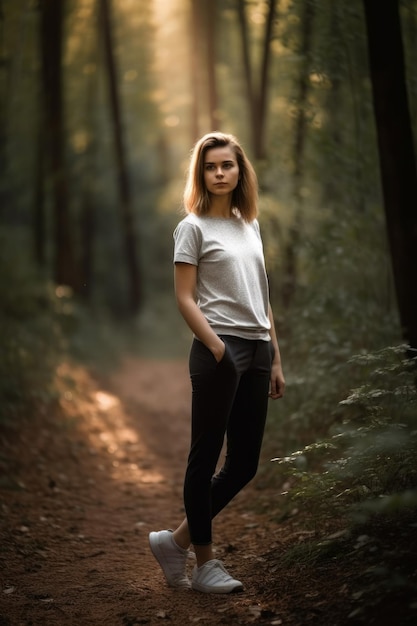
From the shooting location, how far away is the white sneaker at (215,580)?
3848 mm

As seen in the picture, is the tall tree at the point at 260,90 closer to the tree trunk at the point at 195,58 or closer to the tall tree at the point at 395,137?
the tree trunk at the point at 195,58

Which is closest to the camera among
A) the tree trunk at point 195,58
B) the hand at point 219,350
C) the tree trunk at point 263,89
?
the hand at point 219,350

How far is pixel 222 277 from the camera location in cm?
370

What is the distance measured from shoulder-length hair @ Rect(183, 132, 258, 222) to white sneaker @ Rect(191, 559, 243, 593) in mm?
2058

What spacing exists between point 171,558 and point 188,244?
75.3 inches

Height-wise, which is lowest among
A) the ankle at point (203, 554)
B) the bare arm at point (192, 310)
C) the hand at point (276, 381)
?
the ankle at point (203, 554)

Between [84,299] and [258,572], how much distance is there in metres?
14.5

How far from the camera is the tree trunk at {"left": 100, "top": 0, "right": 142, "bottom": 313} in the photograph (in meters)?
17.2

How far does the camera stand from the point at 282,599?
364cm

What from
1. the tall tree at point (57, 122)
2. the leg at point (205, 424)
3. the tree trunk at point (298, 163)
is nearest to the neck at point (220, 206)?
the leg at point (205, 424)

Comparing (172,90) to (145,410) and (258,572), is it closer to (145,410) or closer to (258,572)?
(145,410)

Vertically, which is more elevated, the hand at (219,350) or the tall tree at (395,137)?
the tall tree at (395,137)

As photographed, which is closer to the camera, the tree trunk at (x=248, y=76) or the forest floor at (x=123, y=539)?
the forest floor at (x=123, y=539)

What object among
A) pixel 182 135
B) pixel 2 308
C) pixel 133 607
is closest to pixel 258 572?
→ pixel 133 607
